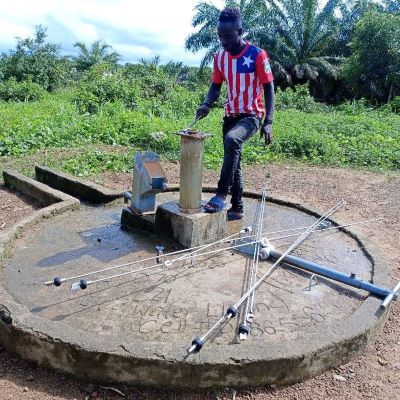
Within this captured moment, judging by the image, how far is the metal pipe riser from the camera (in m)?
3.42

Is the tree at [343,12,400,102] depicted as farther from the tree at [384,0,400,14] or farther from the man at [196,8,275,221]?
the man at [196,8,275,221]

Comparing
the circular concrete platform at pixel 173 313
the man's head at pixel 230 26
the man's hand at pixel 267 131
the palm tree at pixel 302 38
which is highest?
the palm tree at pixel 302 38

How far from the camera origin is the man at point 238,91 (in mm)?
4141

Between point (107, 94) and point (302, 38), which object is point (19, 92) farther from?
point (302, 38)

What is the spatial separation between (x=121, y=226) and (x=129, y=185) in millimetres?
2066

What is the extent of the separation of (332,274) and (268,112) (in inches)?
64.4

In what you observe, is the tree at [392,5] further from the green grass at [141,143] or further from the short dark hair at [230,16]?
the short dark hair at [230,16]

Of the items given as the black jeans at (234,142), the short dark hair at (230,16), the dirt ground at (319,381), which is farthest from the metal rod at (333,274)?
the short dark hair at (230,16)

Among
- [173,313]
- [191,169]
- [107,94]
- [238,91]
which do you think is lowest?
[173,313]

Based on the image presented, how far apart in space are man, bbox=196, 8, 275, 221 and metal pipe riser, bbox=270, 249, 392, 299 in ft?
2.65

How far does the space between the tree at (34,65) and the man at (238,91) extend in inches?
833

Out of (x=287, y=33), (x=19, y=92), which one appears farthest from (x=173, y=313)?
(x=287, y=33)

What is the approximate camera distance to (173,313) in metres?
3.14

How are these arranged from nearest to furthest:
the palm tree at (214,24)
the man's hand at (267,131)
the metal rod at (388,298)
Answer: the metal rod at (388,298)
the man's hand at (267,131)
the palm tree at (214,24)
